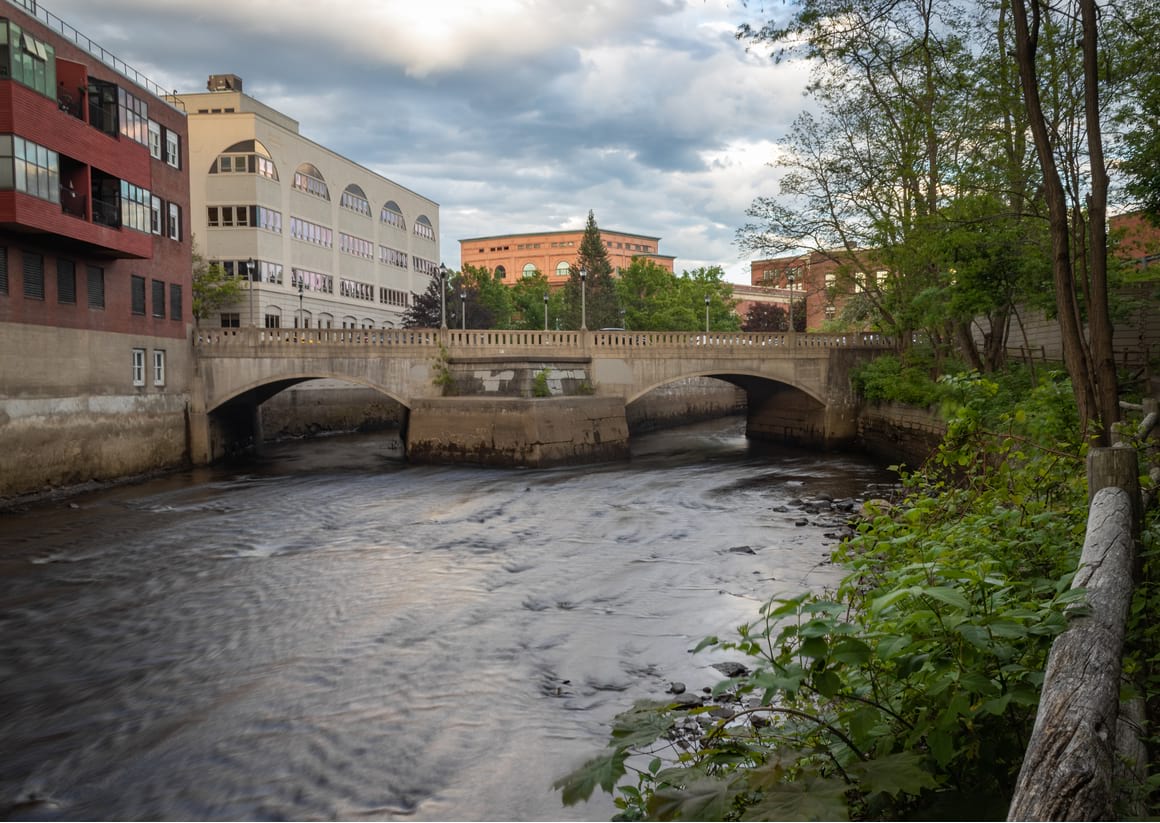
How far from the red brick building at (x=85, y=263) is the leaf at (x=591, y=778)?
23535mm

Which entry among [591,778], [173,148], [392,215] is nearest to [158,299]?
[173,148]

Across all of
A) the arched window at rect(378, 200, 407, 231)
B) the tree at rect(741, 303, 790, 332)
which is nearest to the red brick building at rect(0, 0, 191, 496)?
the arched window at rect(378, 200, 407, 231)

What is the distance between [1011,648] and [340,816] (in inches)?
233

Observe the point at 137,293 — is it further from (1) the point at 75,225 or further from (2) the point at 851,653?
(2) the point at 851,653

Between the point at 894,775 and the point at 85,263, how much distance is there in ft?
95.1

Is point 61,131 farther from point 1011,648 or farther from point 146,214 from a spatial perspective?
point 1011,648

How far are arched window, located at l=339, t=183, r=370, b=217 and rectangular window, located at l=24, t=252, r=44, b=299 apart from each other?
1302 inches

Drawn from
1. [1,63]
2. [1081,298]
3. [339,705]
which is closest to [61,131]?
[1,63]

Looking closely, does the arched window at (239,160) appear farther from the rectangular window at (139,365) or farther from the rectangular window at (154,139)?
the rectangular window at (139,365)

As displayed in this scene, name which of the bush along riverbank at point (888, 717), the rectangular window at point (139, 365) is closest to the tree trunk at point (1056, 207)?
the bush along riverbank at point (888, 717)

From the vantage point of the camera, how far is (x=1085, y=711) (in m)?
2.50

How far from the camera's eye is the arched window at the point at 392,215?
61.0 metres

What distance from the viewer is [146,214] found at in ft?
91.8

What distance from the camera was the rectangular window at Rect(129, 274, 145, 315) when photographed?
1112 inches
